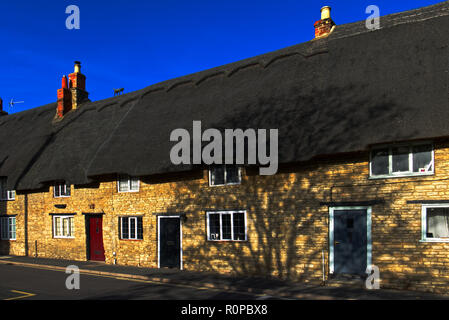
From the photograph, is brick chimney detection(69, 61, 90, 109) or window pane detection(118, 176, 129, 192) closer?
window pane detection(118, 176, 129, 192)

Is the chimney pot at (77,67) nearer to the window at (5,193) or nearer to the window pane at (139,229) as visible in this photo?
the window at (5,193)

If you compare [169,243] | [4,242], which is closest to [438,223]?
[169,243]

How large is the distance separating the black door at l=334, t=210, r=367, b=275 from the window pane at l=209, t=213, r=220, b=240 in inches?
183

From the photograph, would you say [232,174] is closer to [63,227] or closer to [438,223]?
[438,223]

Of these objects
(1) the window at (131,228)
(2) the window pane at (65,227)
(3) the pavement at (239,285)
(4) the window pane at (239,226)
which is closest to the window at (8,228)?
(2) the window pane at (65,227)

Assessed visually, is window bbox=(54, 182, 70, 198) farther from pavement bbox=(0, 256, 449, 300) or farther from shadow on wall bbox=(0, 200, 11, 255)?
shadow on wall bbox=(0, 200, 11, 255)

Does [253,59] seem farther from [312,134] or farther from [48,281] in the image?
[48,281]

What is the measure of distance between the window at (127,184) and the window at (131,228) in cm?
133

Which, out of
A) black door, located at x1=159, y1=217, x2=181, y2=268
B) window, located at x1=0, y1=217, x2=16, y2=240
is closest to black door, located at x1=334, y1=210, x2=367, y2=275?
black door, located at x1=159, y1=217, x2=181, y2=268

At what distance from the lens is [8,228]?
24.1 m

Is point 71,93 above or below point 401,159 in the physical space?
above

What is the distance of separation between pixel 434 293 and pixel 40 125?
2452 cm

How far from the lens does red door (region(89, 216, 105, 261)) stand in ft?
63.7

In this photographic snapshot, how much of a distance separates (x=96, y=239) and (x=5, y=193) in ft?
29.6
